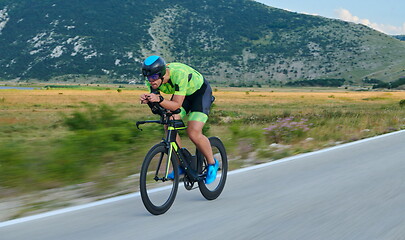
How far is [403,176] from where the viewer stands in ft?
25.2

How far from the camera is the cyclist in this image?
198 inches

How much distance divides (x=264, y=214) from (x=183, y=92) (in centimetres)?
156

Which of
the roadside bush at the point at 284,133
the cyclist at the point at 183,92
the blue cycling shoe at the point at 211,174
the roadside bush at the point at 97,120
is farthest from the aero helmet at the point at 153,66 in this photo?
the roadside bush at the point at 284,133

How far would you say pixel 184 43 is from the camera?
395 ft

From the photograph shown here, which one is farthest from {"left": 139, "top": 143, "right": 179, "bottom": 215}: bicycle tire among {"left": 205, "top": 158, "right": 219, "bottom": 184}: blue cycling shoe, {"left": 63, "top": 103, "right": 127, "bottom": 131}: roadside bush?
{"left": 63, "top": 103, "right": 127, "bottom": 131}: roadside bush

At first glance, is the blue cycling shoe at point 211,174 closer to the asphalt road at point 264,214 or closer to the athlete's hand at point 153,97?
the asphalt road at point 264,214

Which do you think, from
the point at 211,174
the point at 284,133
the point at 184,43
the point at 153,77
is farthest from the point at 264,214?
the point at 184,43

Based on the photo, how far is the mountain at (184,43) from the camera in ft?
367

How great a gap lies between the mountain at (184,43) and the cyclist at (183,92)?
103m

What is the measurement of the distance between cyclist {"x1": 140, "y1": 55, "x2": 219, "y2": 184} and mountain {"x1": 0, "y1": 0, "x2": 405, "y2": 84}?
102930mm

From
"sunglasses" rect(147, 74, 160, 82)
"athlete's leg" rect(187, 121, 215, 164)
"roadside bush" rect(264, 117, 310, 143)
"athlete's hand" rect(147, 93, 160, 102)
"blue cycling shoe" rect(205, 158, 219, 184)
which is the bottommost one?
"roadside bush" rect(264, 117, 310, 143)

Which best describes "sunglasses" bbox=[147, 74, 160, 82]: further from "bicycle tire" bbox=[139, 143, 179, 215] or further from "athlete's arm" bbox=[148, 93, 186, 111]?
"bicycle tire" bbox=[139, 143, 179, 215]

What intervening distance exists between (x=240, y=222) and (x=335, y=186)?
2.41m

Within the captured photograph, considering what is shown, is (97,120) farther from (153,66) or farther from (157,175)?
(153,66)
